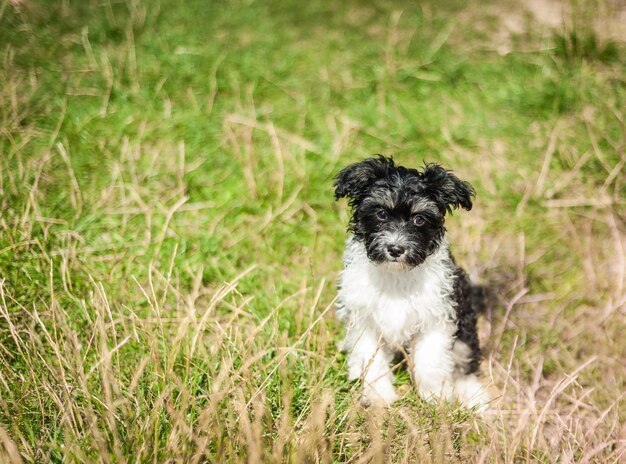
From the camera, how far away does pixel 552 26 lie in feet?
25.8

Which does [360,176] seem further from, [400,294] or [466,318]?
[466,318]

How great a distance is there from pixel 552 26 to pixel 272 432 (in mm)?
6983

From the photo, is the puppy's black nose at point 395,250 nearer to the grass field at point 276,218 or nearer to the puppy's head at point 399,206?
the puppy's head at point 399,206

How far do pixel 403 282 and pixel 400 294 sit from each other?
0.26ft

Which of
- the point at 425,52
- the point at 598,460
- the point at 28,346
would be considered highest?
the point at 425,52


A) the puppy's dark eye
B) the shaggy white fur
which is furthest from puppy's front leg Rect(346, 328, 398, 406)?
the puppy's dark eye

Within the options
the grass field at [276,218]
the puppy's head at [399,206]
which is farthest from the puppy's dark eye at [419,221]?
the grass field at [276,218]

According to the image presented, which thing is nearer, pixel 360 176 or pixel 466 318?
pixel 360 176

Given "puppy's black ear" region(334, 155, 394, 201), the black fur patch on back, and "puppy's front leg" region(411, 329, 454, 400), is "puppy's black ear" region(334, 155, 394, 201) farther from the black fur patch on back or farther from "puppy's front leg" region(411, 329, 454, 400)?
"puppy's front leg" region(411, 329, 454, 400)

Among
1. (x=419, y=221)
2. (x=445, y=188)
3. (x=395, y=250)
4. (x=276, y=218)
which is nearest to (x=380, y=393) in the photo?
(x=395, y=250)

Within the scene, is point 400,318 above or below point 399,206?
below

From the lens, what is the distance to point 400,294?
3.75m

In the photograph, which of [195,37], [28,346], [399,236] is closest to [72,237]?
[28,346]

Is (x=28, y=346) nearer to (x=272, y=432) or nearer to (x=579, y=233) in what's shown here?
(x=272, y=432)
